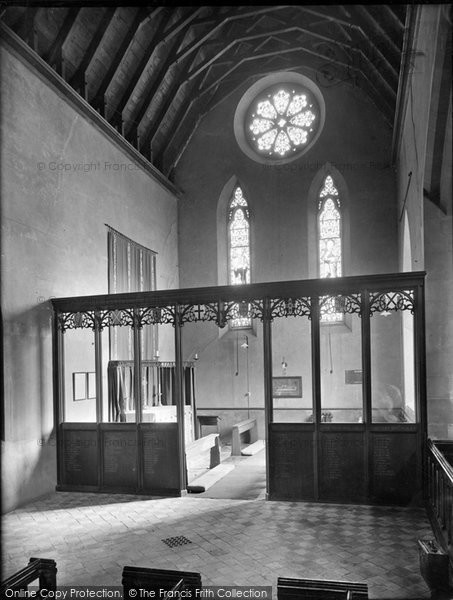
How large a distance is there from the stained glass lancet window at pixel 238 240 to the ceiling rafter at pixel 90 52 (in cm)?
629

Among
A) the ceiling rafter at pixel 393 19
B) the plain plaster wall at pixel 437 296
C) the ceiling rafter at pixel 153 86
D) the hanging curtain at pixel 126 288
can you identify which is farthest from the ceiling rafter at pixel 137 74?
the plain plaster wall at pixel 437 296

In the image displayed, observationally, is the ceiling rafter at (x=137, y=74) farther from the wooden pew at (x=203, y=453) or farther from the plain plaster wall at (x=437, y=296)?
the wooden pew at (x=203, y=453)

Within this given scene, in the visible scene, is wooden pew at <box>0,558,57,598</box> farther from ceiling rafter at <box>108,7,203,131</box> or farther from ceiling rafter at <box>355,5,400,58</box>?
ceiling rafter at <box>355,5,400,58</box>

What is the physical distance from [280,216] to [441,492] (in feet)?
35.4

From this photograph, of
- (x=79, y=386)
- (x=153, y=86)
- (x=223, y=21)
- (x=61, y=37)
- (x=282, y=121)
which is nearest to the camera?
(x=61, y=37)

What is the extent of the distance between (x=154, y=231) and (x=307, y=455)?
340 inches

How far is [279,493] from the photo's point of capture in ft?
27.3

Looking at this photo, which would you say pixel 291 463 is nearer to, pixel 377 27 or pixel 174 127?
pixel 377 27

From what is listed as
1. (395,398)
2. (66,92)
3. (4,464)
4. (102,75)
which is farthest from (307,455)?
(102,75)

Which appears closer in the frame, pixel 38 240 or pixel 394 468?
pixel 394 468

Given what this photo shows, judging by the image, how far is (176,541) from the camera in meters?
6.42

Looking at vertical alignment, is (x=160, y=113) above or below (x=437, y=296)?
above

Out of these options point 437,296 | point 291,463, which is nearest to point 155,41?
point 437,296

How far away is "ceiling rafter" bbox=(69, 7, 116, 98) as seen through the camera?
1089cm
